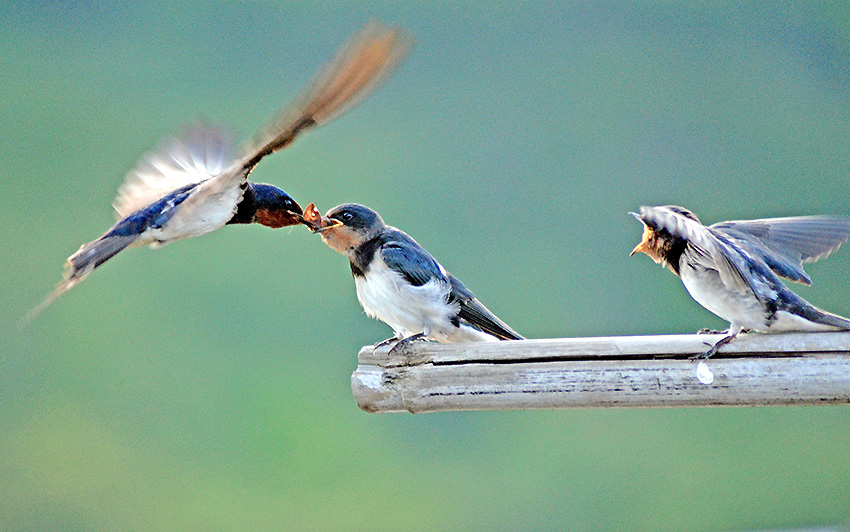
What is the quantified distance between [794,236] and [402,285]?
25.7 inches

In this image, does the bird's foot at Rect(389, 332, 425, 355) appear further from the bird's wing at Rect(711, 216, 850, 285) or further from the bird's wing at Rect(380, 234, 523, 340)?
the bird's wing at Rect(711, 216, 850, 285)

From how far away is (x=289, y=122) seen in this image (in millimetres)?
1163

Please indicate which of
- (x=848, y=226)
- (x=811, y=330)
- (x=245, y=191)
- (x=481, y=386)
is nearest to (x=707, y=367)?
(x=811, y=330)

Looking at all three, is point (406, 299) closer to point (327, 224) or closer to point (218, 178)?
point (327, 224)

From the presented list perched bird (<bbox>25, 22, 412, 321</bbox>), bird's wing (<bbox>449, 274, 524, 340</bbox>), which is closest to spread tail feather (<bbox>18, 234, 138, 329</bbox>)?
perched bird (<bbox>25, 22, 412, 321</bbox>)

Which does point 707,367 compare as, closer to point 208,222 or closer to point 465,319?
point 465,319

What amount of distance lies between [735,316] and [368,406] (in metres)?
0.55

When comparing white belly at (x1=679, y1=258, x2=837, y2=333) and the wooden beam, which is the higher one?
white belly at (x1=679, y1=258, x2=837, y2=333)

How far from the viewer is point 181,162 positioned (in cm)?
184

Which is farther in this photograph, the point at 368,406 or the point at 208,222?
the point at 208,222

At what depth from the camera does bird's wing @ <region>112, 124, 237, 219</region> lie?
1.77m

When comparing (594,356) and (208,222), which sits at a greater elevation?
(208,222)

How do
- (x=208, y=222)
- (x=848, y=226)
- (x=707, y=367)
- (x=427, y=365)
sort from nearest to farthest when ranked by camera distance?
1. (x=707, y=367)
2. (x=427, y=365)
3. (x=848, y=226)
4. (x=208, y=222)

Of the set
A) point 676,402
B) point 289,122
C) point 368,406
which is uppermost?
point 289,122
